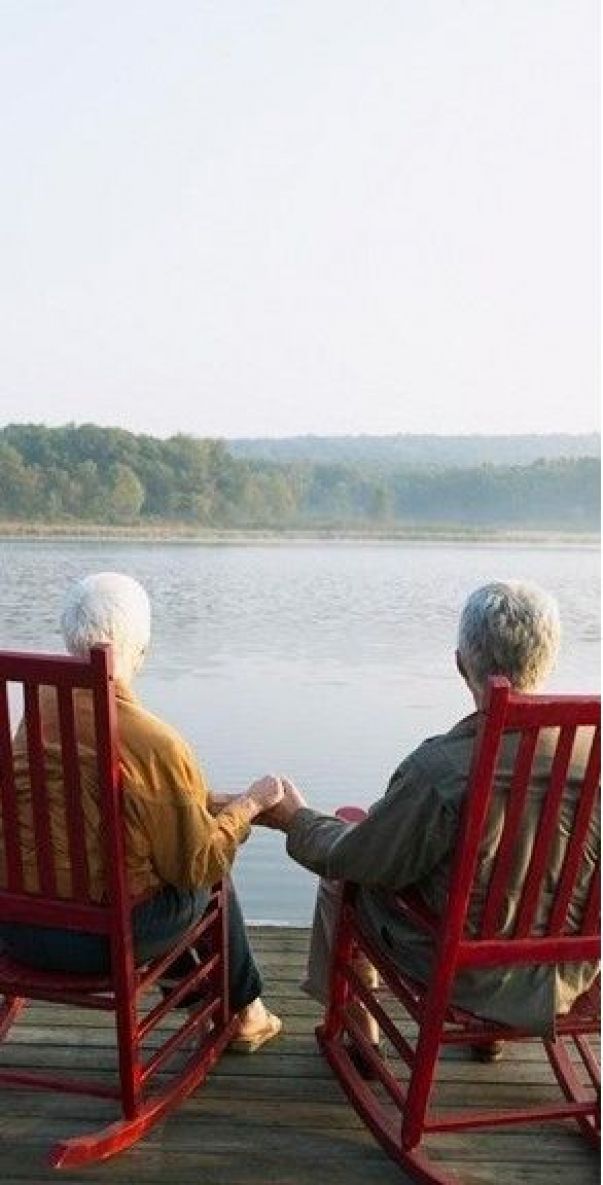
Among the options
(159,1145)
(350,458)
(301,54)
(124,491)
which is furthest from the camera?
(350,458)

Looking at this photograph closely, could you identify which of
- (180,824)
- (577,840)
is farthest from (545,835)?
(180,824)

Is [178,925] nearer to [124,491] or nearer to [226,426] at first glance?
[124,491]

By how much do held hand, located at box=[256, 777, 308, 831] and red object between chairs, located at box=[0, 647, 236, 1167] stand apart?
0.18 metres

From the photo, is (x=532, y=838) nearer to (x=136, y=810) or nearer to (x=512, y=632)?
(x=512, y=632)

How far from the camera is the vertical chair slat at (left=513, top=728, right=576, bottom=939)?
2143 millimetres

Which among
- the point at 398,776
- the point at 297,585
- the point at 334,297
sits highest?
the point at 334,297

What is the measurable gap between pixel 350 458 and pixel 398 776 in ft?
93.4

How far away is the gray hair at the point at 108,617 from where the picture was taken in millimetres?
2389

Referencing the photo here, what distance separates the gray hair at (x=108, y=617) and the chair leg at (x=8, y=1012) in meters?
0.85

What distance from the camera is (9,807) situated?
231 centimetres

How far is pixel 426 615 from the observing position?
958 inches

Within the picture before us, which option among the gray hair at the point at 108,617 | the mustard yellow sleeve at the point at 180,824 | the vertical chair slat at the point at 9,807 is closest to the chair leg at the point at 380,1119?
the mustard yellow sleeve at the point at 180,824

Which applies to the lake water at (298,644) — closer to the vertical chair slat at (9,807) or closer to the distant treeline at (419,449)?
the vertical chair slat at (9,807)

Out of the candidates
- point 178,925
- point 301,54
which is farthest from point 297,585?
point 178,925
